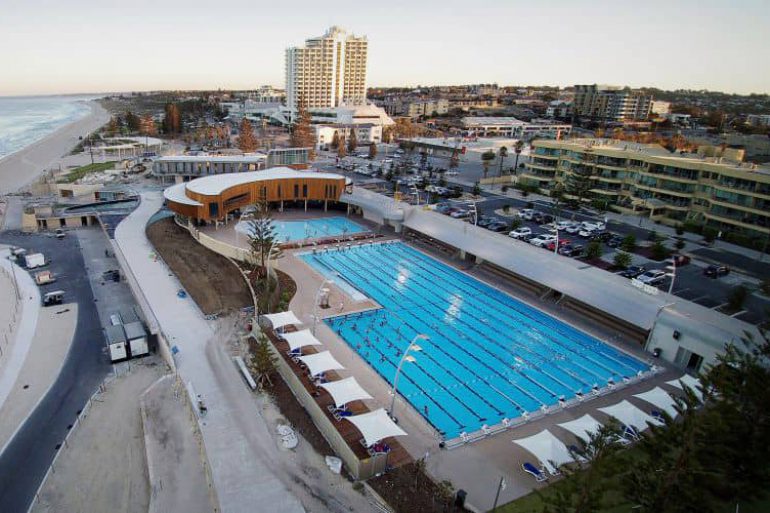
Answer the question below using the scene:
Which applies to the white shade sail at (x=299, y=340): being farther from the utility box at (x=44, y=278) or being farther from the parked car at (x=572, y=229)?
the parked car at (x=572, y=229)

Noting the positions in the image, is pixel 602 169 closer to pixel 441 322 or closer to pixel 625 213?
pixel 625 213

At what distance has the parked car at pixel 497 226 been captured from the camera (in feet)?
141

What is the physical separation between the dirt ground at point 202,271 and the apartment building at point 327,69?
99538 millimetres

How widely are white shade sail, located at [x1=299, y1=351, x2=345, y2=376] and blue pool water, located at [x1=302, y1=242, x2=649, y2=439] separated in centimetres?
276

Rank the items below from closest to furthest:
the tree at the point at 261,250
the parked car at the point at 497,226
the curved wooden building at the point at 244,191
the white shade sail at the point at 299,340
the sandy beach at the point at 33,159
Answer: the white shade sail at the point at 299,340
the tree at the point at 261,250
the curved wooden building at the point at 244,191
the parked car at the point at 497,226
the sandy beach at the point at 33,159

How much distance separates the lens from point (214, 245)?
34.8 m

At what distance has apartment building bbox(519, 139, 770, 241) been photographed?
40844mm

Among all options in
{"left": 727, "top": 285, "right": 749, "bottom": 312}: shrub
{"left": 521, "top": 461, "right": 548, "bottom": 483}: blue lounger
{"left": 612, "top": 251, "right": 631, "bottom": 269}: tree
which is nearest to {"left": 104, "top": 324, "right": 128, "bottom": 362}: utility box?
{"left": 521, "top": 461, "right": 548, "bottom": 483}: blue lounger

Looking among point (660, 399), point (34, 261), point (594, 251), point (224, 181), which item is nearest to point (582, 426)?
point (660, 399)

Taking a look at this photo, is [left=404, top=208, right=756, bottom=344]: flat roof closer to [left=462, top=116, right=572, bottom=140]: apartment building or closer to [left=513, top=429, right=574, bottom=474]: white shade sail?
[left=513, top=429, right=574, bottom=474]: white shade sail

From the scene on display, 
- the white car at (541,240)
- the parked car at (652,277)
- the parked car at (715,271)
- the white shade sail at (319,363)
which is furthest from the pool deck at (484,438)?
the parked car at (715,271)

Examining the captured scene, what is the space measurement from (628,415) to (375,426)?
32.1 feet

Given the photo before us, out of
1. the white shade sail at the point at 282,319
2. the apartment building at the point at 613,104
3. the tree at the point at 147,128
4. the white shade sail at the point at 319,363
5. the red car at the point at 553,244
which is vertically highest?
the apartment building at the point at 613,104

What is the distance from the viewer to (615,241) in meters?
41.0
